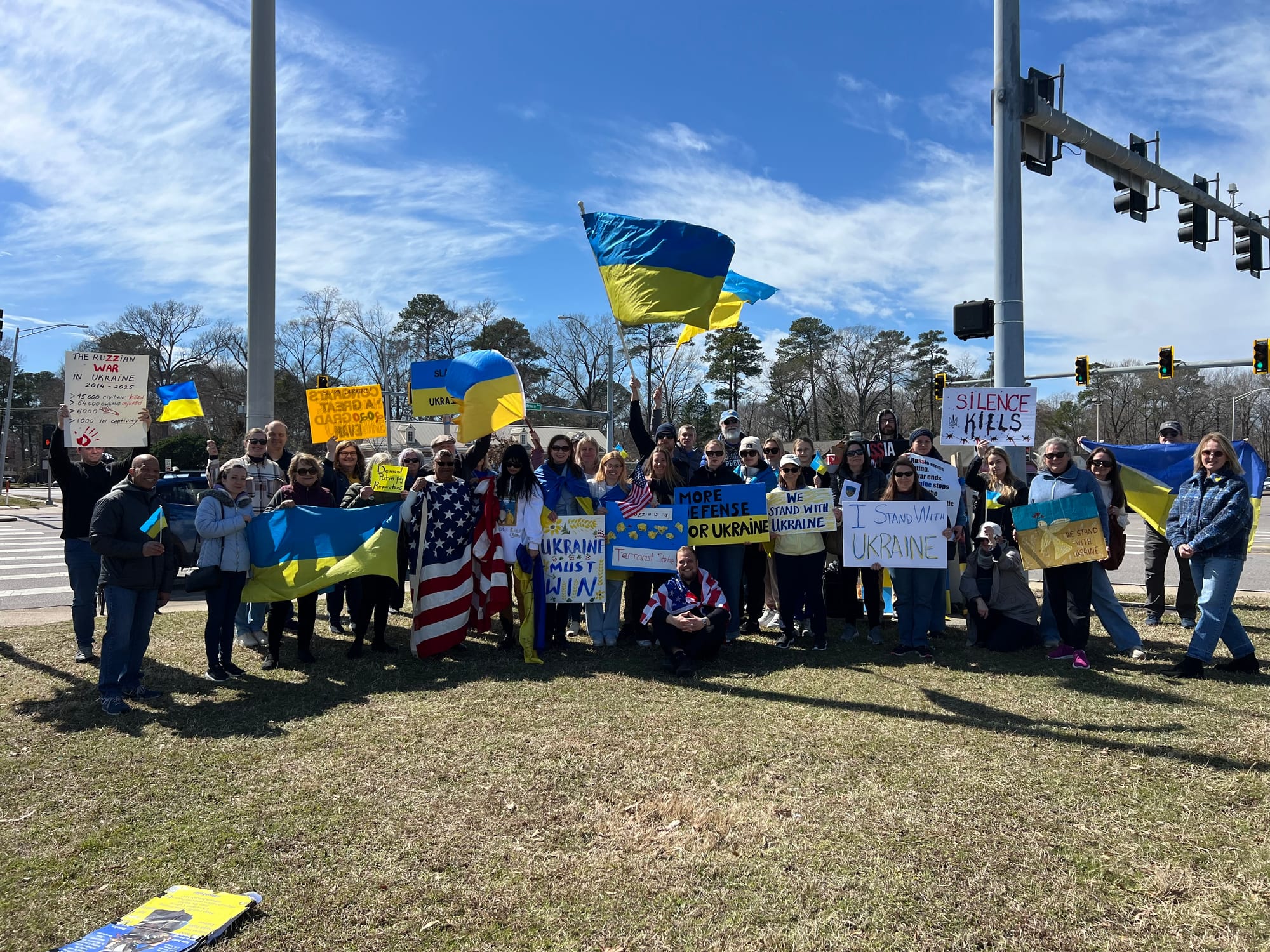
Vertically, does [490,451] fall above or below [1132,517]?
above

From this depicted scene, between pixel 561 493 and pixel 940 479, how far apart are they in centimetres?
390

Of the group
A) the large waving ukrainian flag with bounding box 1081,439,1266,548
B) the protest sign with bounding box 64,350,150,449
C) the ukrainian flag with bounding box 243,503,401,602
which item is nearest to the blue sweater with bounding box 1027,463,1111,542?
the large waving ukrainian flag with bounding box 1081,439,1266,548

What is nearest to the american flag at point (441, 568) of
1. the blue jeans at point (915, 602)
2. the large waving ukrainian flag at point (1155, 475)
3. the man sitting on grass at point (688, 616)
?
the man sitting on grass at point (688, 616)

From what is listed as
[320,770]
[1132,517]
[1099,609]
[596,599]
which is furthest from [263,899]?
[1132,517]

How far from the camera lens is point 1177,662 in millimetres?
7328

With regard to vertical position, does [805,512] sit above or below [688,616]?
above

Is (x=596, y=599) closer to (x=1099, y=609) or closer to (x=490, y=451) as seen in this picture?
(x=490, y=451)

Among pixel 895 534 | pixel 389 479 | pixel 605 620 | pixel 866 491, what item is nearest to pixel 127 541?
pixel 389 479

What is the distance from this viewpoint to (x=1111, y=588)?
7492 millimetres

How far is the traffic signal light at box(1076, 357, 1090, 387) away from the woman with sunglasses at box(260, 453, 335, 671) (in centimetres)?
2515

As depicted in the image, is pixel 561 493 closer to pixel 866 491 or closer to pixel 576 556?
pixel 576 556

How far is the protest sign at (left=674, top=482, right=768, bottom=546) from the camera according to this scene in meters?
8.37

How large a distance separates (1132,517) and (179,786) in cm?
3280

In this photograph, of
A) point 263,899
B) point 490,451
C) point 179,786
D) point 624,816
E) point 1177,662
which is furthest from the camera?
point 490,451
